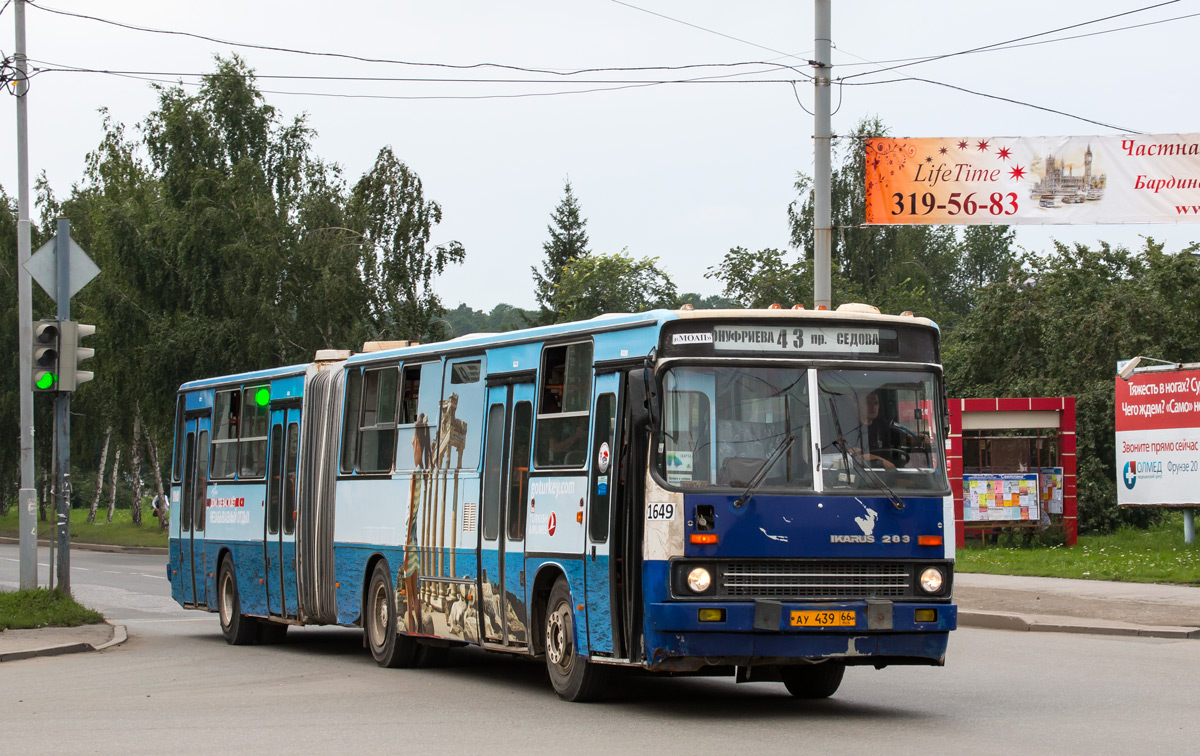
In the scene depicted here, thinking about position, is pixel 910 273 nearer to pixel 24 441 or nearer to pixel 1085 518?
pixel 1085 518

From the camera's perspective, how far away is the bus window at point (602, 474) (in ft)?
39.7

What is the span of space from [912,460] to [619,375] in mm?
2274

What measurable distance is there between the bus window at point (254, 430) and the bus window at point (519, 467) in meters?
6.69

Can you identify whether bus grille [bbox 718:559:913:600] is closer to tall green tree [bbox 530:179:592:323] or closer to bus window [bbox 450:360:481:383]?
bus window [bbox 450:360:481:383]

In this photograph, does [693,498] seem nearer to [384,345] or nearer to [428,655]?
[428,655]

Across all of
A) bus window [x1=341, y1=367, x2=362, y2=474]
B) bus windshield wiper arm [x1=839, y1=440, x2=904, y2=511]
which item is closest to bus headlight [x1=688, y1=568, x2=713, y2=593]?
bus windshield wiper arm [x1=839, y1=440, x2=904, y2=511]

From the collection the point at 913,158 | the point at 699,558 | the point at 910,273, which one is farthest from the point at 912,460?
the point at 910,273

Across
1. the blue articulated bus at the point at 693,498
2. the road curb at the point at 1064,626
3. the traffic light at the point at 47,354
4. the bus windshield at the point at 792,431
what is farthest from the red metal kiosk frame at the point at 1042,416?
the bus windshield at the point at 792,431

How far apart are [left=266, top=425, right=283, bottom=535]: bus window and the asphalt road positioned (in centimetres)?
178

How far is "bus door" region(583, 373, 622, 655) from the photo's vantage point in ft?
39.0

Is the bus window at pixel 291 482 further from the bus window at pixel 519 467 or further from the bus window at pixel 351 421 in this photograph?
the bus window at pixel 519 467

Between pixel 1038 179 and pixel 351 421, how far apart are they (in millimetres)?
10624

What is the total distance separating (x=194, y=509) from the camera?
72.0ft

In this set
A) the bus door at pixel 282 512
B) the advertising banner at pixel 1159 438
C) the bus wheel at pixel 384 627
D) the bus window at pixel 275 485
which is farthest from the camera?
the advertising banner at pixel 1159 438
